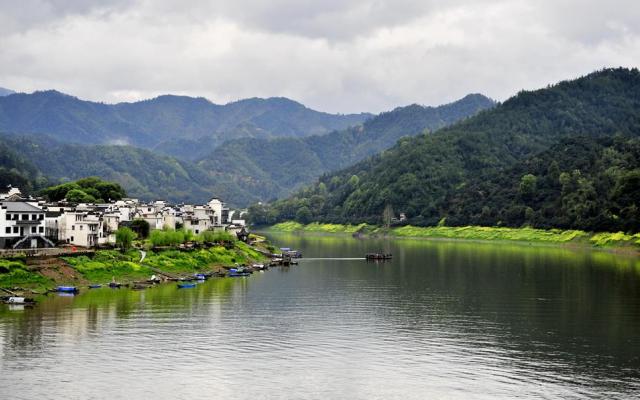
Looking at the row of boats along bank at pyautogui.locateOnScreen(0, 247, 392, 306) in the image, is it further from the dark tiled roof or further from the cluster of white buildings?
the dark tiled roof

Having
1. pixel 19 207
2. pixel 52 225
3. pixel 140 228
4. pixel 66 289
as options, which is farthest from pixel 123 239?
pixel 66 289

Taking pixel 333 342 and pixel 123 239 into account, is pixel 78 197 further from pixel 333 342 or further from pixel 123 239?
pixel 333 342

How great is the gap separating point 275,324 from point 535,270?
67048mm

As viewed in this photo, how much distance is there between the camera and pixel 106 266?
100 metres

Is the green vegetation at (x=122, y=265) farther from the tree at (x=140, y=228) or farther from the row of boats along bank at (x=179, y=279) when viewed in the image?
the tree at (x=140, y=228)

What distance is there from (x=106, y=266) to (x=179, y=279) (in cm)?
1107

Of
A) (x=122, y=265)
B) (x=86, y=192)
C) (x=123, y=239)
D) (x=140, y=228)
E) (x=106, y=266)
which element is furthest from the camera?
(x=86, y=192)

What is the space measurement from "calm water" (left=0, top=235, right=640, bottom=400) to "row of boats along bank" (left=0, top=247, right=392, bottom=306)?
7.00 feet

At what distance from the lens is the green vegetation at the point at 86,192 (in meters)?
158

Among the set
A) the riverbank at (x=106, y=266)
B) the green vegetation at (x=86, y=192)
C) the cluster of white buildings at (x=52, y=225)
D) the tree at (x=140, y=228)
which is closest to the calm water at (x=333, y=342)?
the riverbank at (x=106, y=266)

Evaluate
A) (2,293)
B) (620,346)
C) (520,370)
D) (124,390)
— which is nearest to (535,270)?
(620,346)

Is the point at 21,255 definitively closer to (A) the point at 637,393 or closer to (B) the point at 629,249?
(A) the point at 637,393

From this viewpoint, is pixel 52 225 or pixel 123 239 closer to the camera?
pixel 123 239

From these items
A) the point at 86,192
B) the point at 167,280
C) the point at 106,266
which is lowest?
the point at 167,280
